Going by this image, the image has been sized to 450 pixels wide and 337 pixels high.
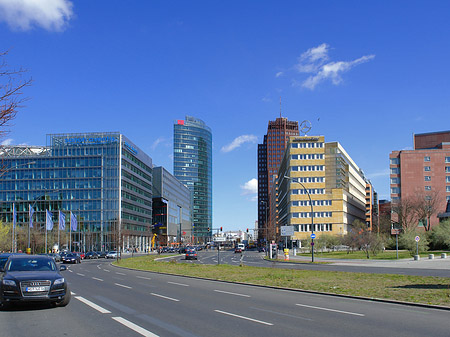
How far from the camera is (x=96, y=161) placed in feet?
356

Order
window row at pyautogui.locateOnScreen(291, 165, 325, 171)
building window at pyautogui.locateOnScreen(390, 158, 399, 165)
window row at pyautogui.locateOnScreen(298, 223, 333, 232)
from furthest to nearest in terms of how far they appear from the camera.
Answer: building window at pyautogui.locateOnScreen(390, 158, 399, 165)
window row at pyautogui.locateOnScreen(291, 165, 325, 171)
window row at pyautogui.locateOnScreen(298, 223, 333, 232)

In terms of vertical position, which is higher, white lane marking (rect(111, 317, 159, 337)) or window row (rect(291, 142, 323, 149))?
window row (rect(291, 142, 323, 149))

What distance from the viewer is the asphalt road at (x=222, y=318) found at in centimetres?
942

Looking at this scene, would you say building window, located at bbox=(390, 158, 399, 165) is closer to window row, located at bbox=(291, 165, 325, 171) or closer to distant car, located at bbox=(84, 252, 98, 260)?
window row, located at bbox=(291, 165, 325, 171)

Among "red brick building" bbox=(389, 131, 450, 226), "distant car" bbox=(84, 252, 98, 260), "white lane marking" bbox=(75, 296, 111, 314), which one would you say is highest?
"red brick building" bbox=(389, 131, 450, 226)

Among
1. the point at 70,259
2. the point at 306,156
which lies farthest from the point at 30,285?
the point at 306,156

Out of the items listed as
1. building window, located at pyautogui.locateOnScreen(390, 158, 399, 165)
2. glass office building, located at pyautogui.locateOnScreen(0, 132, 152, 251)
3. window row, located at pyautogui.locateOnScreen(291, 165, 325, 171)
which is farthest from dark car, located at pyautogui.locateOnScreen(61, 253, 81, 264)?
building window, located at pyautogui.locateOnScreen(390, 158, 399, 165)

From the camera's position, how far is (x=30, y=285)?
1194cm

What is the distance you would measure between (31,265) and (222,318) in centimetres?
632

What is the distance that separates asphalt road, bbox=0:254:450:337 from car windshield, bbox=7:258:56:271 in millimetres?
1131

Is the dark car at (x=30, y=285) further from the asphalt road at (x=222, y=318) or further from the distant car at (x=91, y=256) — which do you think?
the distant car at (x=91, y=256)

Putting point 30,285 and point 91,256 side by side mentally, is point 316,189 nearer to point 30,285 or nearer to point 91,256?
point 91,256

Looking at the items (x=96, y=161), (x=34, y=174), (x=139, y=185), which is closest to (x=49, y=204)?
(x=34, y=174)

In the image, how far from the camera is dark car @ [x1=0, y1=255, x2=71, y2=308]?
38.9 ft
